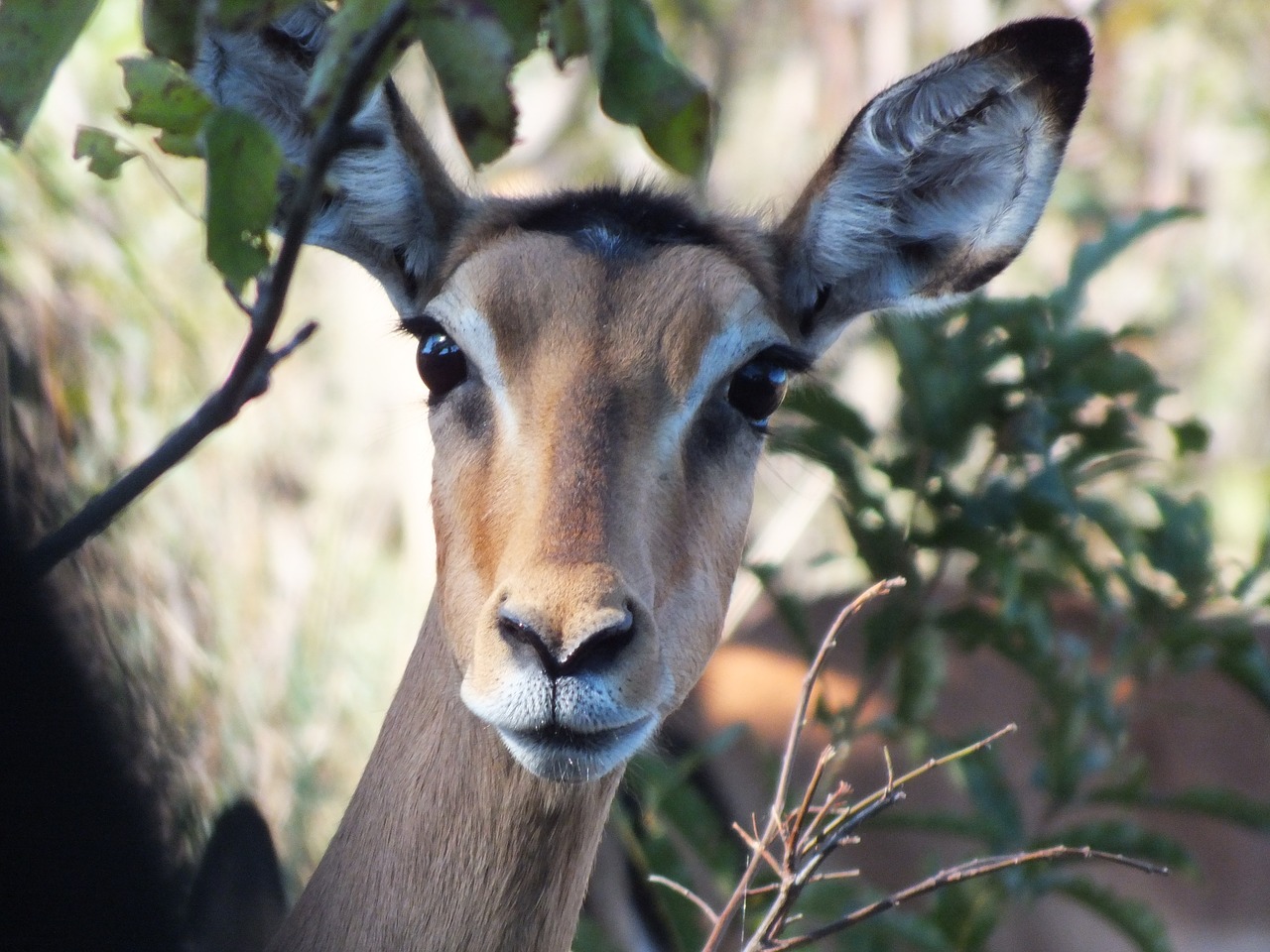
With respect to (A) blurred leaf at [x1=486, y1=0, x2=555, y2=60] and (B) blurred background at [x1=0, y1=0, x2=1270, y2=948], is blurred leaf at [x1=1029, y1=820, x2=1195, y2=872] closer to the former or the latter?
(B) blurred background at [x1=0, y1=0, x2=1270, y2=948]

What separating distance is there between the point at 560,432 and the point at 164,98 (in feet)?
3.59

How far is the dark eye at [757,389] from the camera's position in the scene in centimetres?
353

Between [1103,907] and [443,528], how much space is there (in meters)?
2.89

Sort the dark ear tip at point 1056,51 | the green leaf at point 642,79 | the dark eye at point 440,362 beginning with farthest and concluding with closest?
the dark eye at point 440,362 < the dark ear tip at point 1056,51 < the green leaf at point 642,79

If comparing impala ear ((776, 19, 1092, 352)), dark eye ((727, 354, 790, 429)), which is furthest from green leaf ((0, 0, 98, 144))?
impala ear ((776, 19, 1092, 352))

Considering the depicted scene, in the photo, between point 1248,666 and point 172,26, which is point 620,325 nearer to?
point 172,26

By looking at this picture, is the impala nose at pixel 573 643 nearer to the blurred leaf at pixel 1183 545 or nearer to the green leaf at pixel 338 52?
the green leaf at pixel 338 52

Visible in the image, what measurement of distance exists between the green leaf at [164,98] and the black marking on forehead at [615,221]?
4.33ft

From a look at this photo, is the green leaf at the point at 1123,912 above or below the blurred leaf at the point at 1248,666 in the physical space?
below

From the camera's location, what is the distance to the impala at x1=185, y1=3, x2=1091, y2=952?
9.21 feet

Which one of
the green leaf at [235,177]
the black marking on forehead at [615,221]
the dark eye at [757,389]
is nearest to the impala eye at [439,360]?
the black marking on forehead at [615,221]

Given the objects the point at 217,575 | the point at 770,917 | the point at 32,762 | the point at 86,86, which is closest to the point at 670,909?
the point at 770,917

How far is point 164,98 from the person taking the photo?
2.30 metres

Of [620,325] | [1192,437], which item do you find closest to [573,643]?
[620,325]
